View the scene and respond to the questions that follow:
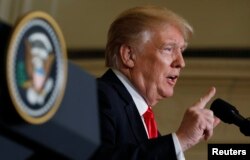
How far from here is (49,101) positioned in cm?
81

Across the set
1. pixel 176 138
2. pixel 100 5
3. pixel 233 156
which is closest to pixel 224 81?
pixel 100 5

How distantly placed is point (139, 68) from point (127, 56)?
1.5 inches

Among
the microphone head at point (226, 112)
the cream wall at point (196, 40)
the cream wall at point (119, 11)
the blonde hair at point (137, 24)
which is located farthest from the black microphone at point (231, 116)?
the cream wall at point (119, 11)

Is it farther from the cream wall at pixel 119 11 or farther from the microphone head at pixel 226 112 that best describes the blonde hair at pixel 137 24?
the cream wall at pixel 119 11

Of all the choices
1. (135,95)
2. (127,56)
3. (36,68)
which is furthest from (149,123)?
(36,68)

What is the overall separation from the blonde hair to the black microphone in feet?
0.85

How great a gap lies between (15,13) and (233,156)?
2.01 metres

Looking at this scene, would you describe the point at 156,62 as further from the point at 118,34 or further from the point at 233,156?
the point at 233,156

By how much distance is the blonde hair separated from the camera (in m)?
1.69

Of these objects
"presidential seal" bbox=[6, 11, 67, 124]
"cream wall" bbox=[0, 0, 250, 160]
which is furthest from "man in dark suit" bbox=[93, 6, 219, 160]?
"cream wall" bbox=[0, 0, 250, 160]

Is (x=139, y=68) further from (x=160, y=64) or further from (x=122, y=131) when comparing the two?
(x=122, y=131)

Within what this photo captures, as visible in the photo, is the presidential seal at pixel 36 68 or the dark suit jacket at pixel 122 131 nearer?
the presidential seal at pixel 36 68

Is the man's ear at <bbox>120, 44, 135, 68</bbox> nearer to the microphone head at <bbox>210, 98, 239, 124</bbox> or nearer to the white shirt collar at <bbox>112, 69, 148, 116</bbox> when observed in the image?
the white shirt collar at <bbox>112, 69, 148, 116</bbox>

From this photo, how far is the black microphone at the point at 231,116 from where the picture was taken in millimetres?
1435
